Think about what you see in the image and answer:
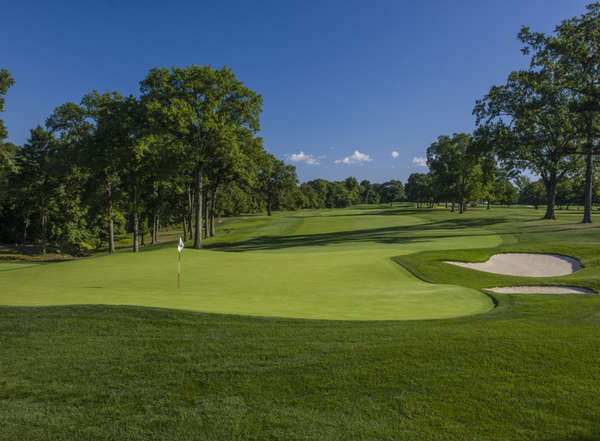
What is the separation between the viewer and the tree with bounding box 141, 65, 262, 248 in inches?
1133

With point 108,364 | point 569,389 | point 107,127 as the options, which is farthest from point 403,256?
point 107,127

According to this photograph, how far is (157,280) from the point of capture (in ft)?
43.4

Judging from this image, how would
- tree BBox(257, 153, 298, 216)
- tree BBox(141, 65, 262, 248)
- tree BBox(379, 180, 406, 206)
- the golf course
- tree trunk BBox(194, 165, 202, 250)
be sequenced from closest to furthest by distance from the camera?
the golf course
tree BBox(141, 65, 262, 248)
tree trunk BBox(194, 165, 202, 250)
tree BBox(257, 153, 298, 216)
tree BBox(379, 180, 406, 206)

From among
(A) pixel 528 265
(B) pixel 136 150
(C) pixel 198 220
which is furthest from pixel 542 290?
(B) pixel 136 150

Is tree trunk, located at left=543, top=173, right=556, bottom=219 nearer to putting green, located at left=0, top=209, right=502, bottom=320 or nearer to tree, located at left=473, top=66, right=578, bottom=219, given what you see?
tree, located at left=473, top=66, right=578, bottom=219

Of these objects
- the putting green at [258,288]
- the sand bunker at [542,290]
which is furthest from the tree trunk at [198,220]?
the sand bunker at [542,290]

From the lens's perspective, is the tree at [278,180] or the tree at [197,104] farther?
the tree at [278,180]

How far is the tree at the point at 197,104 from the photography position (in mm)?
28766

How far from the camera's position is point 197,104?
3011 centimetres

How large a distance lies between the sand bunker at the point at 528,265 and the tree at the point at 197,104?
22.7 m

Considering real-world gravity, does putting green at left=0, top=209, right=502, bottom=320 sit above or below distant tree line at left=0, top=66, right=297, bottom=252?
below

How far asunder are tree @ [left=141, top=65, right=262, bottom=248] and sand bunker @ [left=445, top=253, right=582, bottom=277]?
895 inches

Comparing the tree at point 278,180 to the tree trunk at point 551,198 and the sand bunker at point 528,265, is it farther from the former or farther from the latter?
the sand bunker at point 528,265

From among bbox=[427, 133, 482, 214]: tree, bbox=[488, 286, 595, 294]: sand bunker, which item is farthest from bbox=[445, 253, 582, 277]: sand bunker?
bbox=[427, 133, 482, 214]: tree
